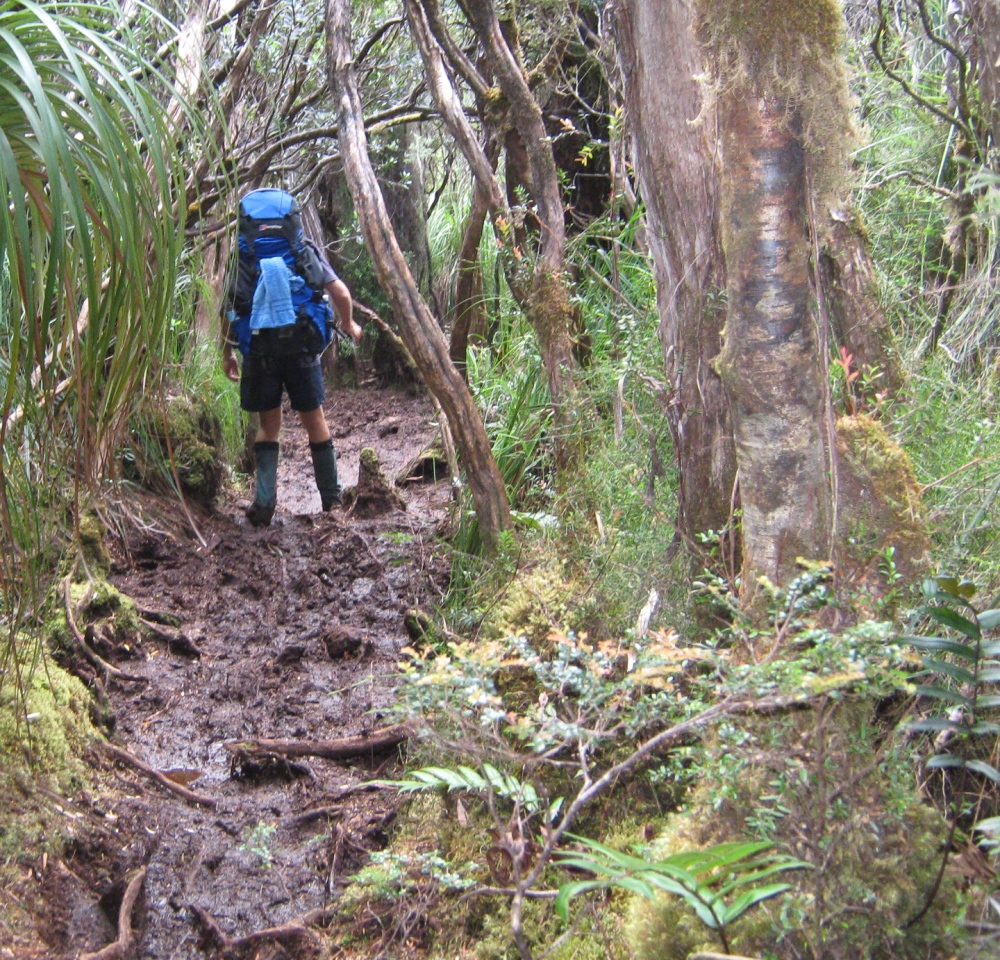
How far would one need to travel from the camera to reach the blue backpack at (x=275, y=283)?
520cm

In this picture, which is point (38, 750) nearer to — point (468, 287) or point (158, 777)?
point (158, 777)

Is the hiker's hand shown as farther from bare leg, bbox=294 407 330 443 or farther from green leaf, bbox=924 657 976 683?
green leaf, bbox=924 657 976 683

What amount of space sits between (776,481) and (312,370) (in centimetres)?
402

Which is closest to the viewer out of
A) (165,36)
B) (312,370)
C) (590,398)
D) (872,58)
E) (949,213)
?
(949,213)

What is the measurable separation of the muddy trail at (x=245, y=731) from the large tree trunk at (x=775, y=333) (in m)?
0.95

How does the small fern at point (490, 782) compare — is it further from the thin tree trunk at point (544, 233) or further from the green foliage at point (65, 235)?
the thin tree trunk at point (544, 233)

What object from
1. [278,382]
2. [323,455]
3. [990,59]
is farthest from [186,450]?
[990,59]

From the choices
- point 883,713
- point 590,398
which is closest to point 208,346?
point 590,398

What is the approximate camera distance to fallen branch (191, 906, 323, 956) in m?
2.30

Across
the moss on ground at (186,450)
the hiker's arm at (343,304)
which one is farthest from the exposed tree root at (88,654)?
the hiker's arm at (343,304)

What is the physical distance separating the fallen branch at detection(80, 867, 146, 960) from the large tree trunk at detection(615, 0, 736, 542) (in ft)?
5.54

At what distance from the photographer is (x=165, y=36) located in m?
5.20

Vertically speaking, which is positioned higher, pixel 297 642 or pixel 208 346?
pixel 208 346

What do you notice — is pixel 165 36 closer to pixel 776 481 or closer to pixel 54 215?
pixel 54 215
